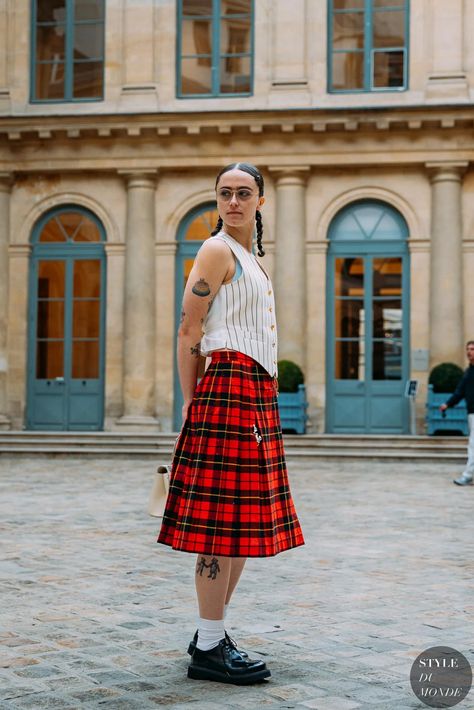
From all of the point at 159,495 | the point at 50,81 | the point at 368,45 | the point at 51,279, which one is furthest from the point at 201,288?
the point at 50,81

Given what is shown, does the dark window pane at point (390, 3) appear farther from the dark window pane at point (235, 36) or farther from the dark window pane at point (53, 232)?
the dark window pane at point (53, 232)

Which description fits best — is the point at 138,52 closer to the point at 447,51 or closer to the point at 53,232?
the point at 53,232

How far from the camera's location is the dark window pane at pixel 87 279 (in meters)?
21.1

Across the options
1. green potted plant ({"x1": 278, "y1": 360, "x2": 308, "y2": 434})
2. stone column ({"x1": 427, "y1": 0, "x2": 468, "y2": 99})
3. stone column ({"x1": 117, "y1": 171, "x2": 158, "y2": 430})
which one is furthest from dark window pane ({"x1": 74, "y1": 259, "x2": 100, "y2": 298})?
stone column ({"x1": 427, "y1": 0, "x2": 468, "y2": 99})

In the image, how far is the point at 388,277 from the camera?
20281mm

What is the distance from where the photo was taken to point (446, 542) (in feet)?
28.0

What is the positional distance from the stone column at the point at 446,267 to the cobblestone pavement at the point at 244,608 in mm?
8585

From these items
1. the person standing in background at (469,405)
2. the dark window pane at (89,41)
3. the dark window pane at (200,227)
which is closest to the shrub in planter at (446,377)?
the person standing in background at (469,405)

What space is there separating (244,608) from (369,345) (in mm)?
14674

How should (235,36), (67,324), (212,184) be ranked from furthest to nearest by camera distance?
1. (67,324)
2. (235,36)
3. (212,184)

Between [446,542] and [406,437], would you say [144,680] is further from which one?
[406,437]

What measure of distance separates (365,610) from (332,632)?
631 mm

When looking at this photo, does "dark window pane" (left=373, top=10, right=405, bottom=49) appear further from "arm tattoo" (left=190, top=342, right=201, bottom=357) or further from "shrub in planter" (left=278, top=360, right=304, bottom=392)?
"arm tattoo" (left=190, top=342, right=201, bottom=357)

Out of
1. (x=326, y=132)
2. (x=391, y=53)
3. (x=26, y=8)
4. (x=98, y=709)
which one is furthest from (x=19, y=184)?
(x=98, y=709)
